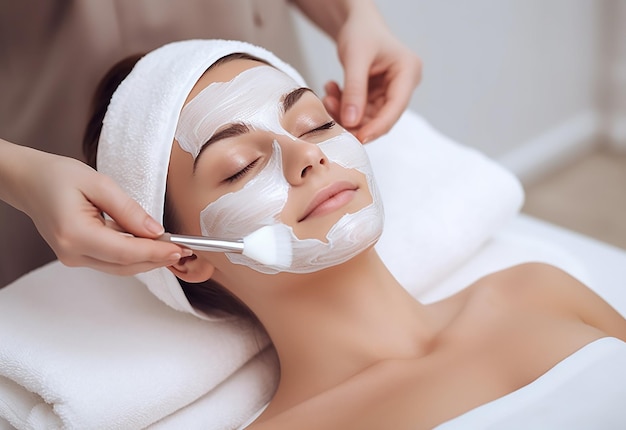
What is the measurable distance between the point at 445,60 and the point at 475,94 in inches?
7.4

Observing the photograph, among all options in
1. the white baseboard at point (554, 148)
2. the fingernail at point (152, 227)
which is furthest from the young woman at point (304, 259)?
the white baseboard at point (554, 148)

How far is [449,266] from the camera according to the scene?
55.9 inches

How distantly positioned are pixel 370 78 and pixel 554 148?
1433mm

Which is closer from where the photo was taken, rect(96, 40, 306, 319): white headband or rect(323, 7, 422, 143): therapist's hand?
rect(96, 40, 306, 319): white headband

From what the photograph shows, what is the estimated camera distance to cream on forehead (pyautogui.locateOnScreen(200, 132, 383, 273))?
104 cm

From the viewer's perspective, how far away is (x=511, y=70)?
2.51m

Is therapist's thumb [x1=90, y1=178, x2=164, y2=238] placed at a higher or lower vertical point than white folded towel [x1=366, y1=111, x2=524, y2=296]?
higher

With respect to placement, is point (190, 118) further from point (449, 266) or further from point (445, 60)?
point (445, 60)

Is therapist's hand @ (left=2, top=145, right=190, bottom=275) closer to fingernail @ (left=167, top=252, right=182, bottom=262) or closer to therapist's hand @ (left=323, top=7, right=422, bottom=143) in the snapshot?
fingernail @ (left=167, top=252, right=182, bottom=262)

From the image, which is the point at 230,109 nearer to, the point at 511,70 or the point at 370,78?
the point at 370,78

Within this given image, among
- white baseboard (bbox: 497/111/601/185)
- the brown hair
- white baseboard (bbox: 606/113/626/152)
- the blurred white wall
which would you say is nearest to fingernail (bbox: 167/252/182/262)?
the brown hair

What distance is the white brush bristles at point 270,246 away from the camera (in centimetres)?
98

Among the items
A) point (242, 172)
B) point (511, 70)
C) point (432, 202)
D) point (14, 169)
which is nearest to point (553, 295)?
point (432, 202)

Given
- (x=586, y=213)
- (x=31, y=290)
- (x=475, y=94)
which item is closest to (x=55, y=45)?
(x=31, y=290)
